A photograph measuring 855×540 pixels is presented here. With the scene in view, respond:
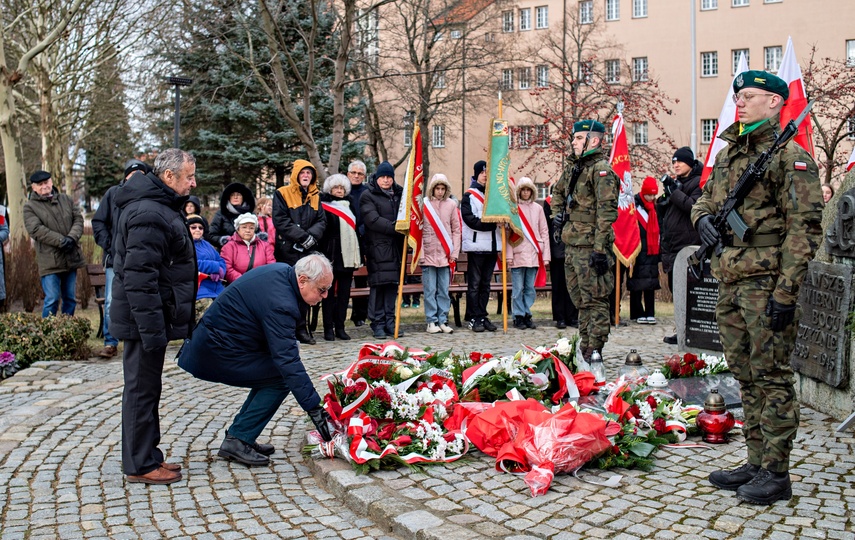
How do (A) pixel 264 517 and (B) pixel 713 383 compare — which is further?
(B) pixel 713 383

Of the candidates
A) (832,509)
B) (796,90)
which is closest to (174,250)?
(832,509)

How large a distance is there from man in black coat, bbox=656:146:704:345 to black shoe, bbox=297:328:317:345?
174 inches

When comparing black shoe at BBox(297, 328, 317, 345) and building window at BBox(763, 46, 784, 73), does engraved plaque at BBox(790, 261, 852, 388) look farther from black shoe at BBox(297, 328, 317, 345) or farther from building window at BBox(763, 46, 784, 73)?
building window at BBox(763, 46, 784, 73)

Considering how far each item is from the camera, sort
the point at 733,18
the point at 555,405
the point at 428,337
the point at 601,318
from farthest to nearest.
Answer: the point at 733,18 → the point at 428,337 → the point at 601,318 → the point at 555,405

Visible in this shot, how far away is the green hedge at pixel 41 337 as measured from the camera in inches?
363

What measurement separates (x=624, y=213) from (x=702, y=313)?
2536 millimetres

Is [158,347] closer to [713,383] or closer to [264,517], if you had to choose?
[264,517]

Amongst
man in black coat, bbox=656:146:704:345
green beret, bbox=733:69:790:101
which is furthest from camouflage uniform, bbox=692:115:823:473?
man in black coat, bbox=656:146:704:345

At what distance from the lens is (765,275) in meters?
4.75

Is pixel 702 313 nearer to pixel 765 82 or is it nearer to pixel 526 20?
pixel 765 82

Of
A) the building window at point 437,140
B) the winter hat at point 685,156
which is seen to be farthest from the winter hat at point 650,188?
the building window at point 437,140

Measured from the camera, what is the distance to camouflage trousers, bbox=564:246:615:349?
8.04 meters

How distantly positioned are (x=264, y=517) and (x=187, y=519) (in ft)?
1.39

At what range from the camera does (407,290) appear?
40.5 feet
